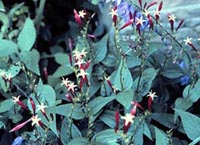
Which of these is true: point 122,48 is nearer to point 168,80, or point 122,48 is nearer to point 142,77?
point 142,77

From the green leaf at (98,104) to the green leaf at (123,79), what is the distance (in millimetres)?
68

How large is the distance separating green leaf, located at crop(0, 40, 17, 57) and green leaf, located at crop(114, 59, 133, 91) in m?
0.40

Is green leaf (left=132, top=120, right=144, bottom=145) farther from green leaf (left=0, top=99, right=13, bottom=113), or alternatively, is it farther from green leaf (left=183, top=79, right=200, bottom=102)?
green leaf (left=0, top=99, right=13, bottom=113)

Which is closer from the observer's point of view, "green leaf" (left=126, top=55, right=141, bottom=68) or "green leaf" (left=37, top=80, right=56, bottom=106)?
"green leaf" (left=37, top=80, right=56, bottom=106)

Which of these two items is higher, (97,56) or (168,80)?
(97,56)

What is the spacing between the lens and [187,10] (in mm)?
2367

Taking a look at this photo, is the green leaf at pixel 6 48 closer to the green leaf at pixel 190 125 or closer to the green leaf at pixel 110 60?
the green leaf at pixel 110 60

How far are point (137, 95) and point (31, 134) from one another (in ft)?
1.16

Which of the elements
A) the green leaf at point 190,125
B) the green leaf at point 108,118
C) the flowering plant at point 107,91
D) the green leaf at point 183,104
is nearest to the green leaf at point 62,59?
the flowering plant at point 107,91

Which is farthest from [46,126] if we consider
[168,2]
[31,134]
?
[168,2]

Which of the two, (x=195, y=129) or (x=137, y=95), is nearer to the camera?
(x=195, y=129)

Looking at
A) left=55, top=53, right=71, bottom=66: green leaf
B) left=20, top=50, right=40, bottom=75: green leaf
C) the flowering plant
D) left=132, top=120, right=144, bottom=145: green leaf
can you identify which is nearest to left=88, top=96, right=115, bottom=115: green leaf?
the flowering plant

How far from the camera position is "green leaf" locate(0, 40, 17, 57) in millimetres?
1871

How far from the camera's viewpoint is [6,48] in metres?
1.88
